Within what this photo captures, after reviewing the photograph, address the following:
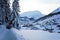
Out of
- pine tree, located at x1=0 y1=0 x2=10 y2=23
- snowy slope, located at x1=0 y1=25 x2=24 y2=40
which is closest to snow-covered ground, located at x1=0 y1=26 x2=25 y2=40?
snowy slope, located at x1=0 y1=25 x2=24 y2=40

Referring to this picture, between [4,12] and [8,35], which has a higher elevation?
[4,12]

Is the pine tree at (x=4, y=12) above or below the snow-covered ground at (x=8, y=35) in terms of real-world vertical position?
above

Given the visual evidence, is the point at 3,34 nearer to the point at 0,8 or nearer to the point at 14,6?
the point at 0,8

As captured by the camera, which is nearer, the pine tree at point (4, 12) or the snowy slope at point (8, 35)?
the snowy slope at point (8, 35)

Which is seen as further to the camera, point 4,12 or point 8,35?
point 4,12

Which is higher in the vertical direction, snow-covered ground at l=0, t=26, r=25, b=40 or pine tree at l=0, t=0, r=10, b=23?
pine tree at l=0, t=0, r=10, b=23

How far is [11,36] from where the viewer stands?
25.0 metres

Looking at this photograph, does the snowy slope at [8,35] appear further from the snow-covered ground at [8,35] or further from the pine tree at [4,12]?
the pine tree at [4,12]

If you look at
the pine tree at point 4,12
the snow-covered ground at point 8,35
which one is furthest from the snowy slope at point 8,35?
the pine tree at point 4,12

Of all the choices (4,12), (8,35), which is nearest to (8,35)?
(8,35)

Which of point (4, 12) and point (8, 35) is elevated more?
point (4, 12)

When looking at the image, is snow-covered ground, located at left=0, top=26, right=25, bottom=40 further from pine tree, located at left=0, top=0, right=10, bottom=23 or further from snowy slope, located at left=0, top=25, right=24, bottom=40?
pine tree, located at left=0, top=0, right=10, bottom=23

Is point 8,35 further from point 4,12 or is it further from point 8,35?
point 4,12

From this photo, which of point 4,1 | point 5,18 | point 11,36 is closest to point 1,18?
point 5,18
